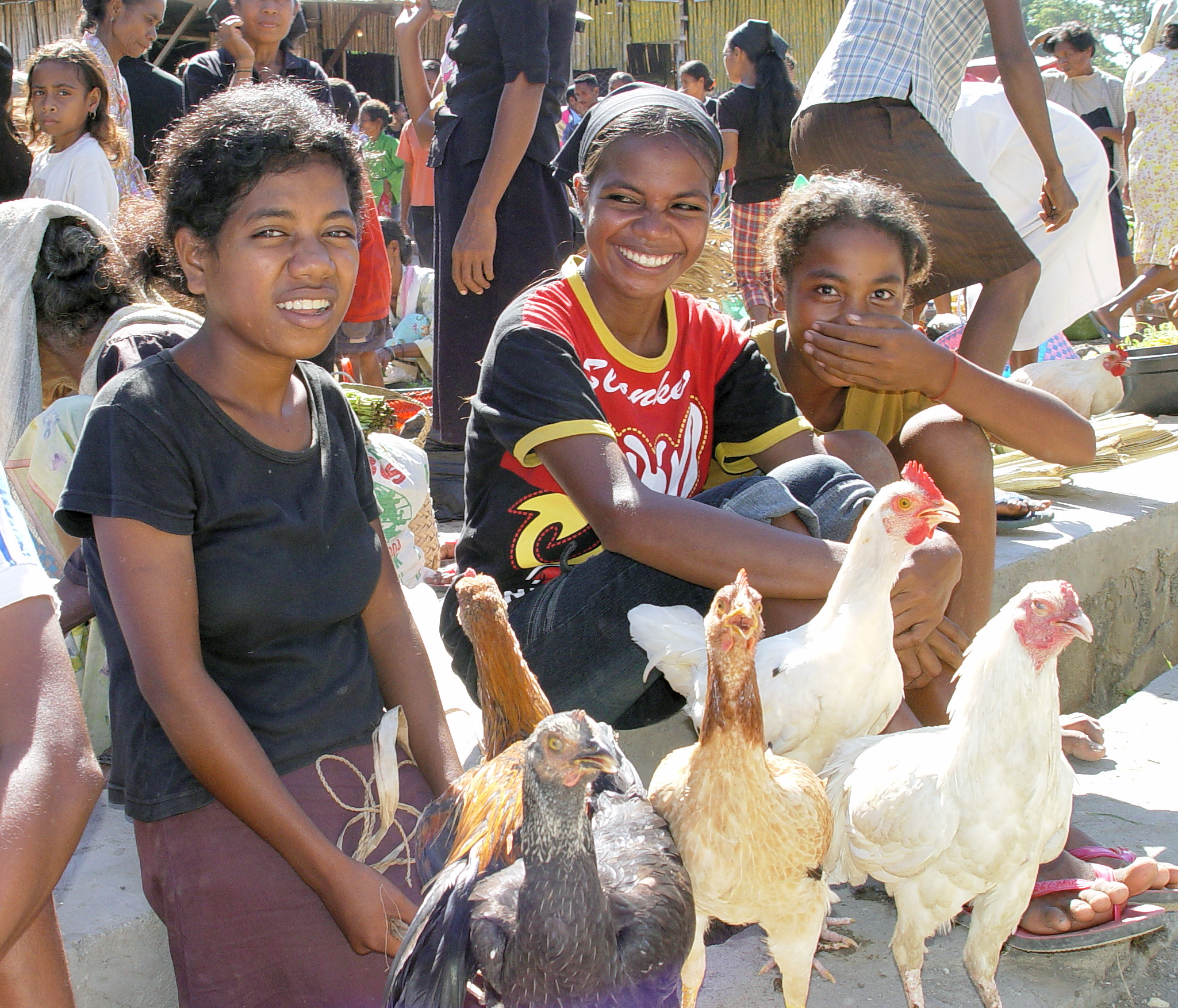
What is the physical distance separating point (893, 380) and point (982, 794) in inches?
44.3

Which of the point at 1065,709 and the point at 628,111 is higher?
the point at 628,111

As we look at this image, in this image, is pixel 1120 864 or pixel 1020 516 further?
pixel 1020 516

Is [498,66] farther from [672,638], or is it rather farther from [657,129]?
[672,638]

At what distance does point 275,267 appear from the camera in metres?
1.94

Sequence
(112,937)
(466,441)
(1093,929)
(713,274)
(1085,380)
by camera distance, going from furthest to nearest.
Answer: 1. (713,274)
2. (1085,380)
3. (466,441)
4. (1093,929)
5. (112,937)

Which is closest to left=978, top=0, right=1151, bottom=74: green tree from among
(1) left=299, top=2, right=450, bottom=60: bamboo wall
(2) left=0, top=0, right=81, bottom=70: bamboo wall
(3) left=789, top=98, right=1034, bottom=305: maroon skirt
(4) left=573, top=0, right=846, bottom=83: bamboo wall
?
(4) left=573, top=0, right=846, bottom=83: bamboo wall

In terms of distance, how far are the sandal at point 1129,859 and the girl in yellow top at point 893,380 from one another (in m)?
0.45

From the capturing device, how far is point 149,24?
5098mm

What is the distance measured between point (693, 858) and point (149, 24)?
16.2 ft

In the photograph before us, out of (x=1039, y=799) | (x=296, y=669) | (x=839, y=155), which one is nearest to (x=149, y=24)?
(x=839, y=155)

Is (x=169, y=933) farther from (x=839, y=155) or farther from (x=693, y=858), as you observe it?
(x=839, y=155)

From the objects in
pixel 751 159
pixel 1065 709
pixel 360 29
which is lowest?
pixel 1065 709

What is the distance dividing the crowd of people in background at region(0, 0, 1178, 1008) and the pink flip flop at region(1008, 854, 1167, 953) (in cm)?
2

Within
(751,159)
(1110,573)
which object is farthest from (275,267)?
(751,159)
